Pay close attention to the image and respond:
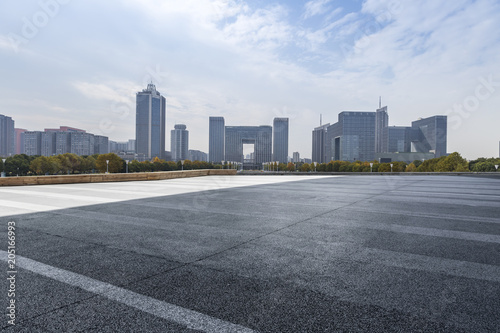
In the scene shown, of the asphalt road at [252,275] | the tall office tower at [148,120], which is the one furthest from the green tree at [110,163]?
the asphalt road at [252,275]

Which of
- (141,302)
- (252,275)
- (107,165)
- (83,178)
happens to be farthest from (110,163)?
(141,302)

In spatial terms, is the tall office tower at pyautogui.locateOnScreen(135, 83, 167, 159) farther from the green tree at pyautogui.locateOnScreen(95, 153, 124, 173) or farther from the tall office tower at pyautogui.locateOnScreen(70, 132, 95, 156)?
the tall office tower at pyautogui.locateOnScreen(70, 132, 95, 156)

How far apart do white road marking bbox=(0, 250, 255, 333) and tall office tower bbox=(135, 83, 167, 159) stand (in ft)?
431

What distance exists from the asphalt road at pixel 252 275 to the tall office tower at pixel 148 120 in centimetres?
12987

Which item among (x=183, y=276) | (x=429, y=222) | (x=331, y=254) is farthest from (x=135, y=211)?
(x=429, y=222)

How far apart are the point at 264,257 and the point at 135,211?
217 inches

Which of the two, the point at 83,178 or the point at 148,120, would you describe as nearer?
the point at 83,178

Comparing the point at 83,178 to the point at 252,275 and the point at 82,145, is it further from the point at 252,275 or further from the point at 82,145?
the point at 82,145

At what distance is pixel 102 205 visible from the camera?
31.6ft

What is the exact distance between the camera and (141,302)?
9.86 ft

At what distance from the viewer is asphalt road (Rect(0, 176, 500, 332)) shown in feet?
8.83

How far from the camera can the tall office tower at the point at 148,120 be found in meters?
129

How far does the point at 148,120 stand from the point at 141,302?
15003 centimetres

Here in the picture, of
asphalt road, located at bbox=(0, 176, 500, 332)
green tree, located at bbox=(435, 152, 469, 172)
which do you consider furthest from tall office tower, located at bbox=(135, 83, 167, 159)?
asphalt road, located at bbox=(0, 176, 500, 332)
